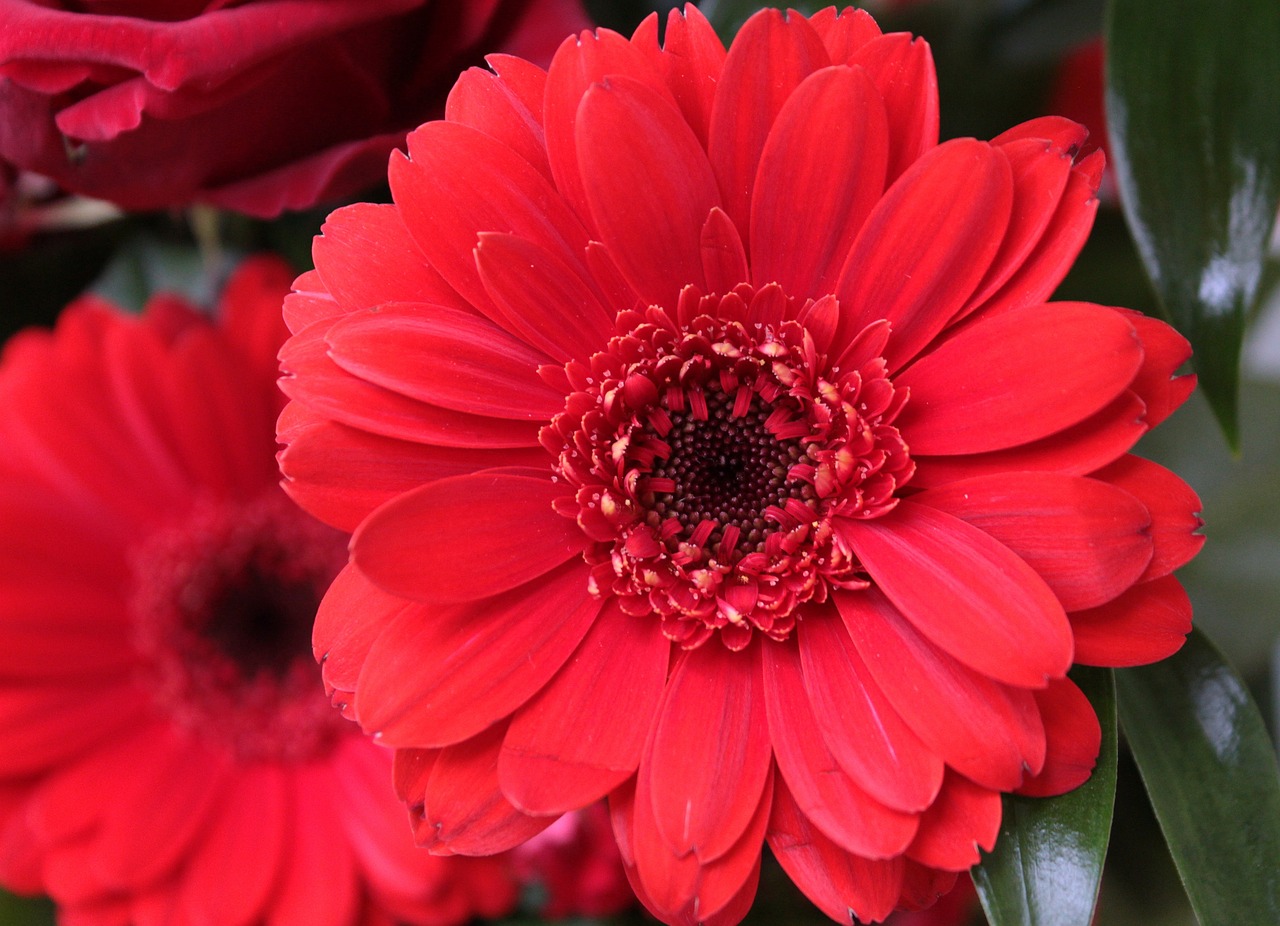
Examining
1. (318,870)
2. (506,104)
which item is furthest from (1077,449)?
(318,870)

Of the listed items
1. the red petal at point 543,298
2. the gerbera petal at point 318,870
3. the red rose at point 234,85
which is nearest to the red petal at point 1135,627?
the red petal at point 543,298

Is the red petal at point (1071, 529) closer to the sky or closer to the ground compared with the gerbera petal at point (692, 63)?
closer to the ground

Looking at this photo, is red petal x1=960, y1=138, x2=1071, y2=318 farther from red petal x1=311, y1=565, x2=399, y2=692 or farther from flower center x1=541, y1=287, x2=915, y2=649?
red petal x1=311, y1=565, x2=399, y2=692

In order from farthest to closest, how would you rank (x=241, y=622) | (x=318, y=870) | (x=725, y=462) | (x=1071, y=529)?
(x=241, y=622)
(x=318, y=870)
(x=725, y=462)
(x=1071, y=529)

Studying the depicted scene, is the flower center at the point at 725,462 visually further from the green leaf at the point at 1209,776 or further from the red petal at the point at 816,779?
the green leaf at the point at 1209,776

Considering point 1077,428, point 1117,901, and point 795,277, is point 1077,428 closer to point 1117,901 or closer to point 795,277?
point 795,277

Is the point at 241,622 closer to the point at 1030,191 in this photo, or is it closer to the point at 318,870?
the point at 318,870
